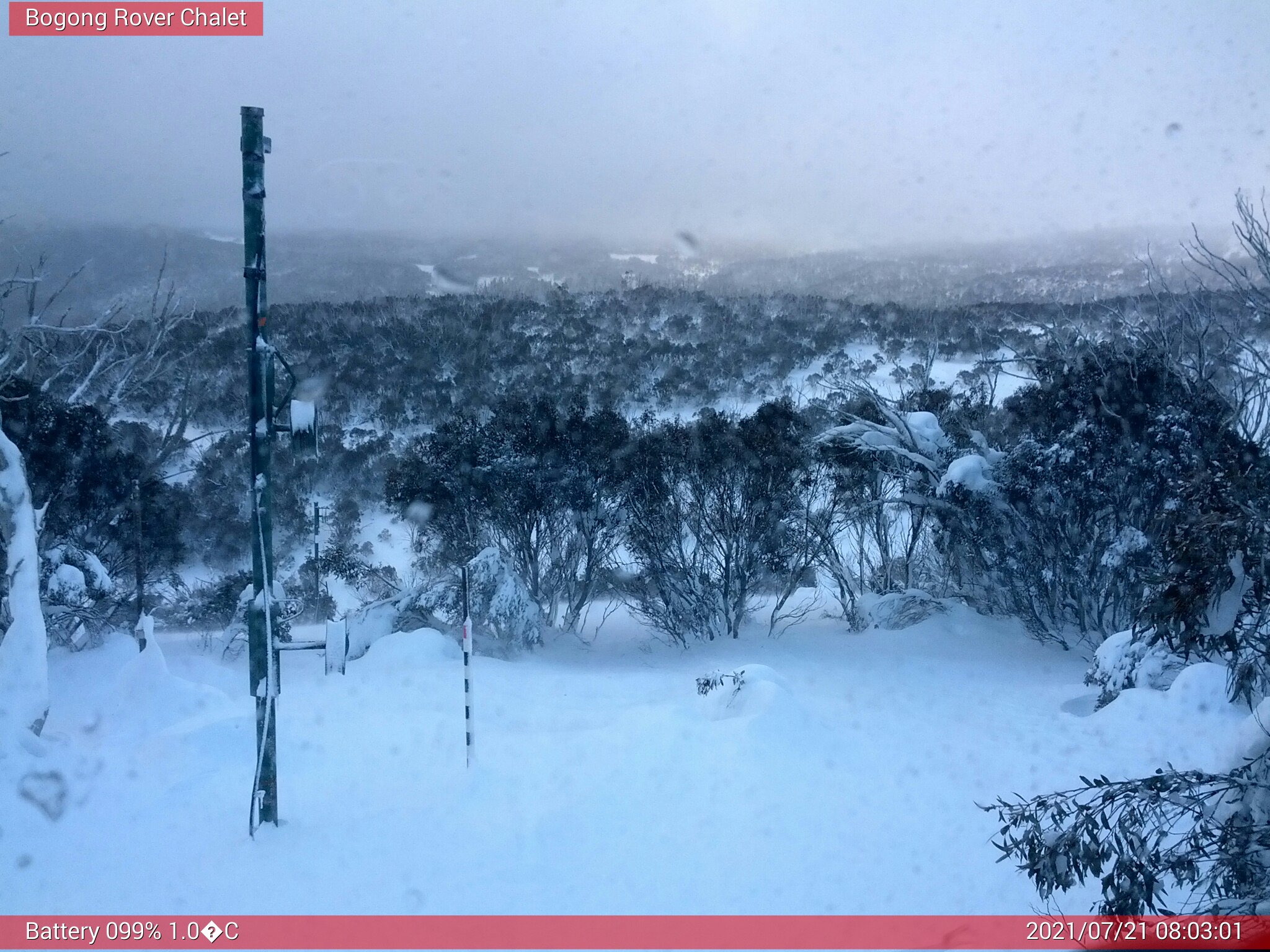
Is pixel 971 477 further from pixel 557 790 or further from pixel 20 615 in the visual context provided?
pixel 20 615

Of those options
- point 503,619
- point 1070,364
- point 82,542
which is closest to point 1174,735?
point 1070,364

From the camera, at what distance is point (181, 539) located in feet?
56.6

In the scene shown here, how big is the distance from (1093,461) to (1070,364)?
1714 mm

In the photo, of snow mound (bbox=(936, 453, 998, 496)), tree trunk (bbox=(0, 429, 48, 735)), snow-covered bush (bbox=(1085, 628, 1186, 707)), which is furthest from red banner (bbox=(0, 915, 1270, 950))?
snow mound (bbox=(936, 453, 998, 496))

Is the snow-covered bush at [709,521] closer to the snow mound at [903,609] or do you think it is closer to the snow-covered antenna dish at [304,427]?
the snow mound at [903,609]

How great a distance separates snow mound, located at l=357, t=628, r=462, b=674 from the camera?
12109 millimetres

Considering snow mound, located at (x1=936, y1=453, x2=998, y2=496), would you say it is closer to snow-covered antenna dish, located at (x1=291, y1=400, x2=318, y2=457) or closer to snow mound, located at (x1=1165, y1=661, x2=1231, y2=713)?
snow mound, located at (x1=1165, y1=661, x2=1231, y2=713)

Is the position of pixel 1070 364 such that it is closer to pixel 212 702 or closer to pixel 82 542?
pixel 212 702

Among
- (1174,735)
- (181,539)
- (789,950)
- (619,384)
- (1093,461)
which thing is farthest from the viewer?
(619,384)

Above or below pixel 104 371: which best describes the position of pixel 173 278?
above

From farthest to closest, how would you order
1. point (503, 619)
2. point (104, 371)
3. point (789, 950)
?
point (503, 619) → point (104, 371) → point (789, 950)

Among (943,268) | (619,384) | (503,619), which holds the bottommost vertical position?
(503,619)

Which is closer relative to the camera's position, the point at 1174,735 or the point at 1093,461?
the point at 1174,735

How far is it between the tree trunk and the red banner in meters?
2.30
